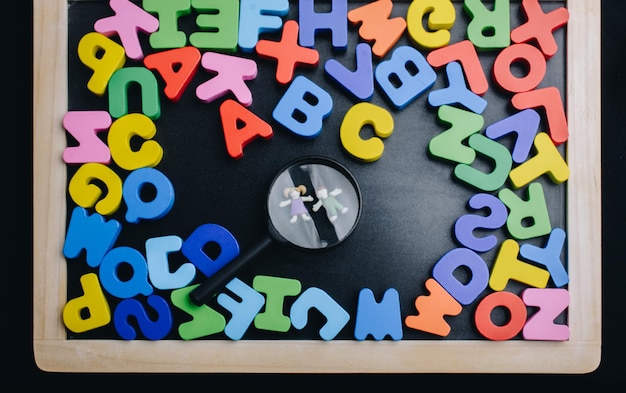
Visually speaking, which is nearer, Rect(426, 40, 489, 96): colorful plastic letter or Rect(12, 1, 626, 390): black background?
Rect(426, 40, 489, 96): colorful plastic letter

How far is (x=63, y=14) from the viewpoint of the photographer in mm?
841

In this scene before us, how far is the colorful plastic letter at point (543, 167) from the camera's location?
2.68ft

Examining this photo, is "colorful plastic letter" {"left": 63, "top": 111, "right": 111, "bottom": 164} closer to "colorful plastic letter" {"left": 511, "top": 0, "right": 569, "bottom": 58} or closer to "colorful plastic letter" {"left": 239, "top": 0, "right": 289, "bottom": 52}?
"colorful plastic letter" {"left": 239, "top": 0, "right": 289, "bottom": 52}

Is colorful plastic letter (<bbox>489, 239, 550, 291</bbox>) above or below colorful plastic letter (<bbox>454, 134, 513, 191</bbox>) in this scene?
below

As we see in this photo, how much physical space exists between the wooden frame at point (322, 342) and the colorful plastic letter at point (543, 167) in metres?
0.02

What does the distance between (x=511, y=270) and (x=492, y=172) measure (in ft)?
0.52

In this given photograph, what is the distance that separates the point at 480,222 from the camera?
0.82 metres

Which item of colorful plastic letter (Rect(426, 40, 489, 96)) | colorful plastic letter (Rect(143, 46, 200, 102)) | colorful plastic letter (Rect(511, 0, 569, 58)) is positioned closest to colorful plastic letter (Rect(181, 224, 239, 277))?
colorful plastic letter (Rect(143, 46, 200, 102))

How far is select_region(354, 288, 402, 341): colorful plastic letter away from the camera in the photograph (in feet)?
2.65

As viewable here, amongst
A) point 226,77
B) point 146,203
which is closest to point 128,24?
→ point 226,77

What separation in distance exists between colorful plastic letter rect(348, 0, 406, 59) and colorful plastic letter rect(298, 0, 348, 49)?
2cm

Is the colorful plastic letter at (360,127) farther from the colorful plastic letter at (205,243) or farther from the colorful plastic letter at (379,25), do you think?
the colorful plastic letter at (205,243)
